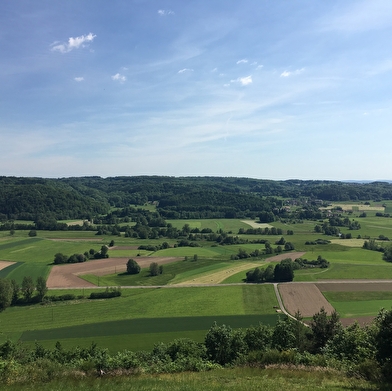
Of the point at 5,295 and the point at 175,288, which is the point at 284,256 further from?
the point at 5,295

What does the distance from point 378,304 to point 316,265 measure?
101ft

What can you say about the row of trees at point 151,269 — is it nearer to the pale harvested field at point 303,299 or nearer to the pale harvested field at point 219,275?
the pale harvested field at point 219,275

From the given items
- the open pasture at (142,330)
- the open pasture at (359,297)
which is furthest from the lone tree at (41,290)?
the open pasture at (359,297)

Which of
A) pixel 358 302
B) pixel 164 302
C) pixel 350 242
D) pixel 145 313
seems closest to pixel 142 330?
pixel 145 313

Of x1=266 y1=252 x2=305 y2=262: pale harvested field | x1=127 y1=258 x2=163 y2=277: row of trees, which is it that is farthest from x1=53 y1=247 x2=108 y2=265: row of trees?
x1=266 y1=252 x2=305 y2=262: pale harvested field

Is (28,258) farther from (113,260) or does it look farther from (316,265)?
(316,265)

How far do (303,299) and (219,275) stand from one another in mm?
24664

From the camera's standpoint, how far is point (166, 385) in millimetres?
17734

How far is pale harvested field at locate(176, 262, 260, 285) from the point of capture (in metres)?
77.8

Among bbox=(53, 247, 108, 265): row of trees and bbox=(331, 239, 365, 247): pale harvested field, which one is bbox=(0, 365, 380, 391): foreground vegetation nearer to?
bbox=(53, 247, 108, 265): row of trees

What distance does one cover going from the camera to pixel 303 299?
64625 mm

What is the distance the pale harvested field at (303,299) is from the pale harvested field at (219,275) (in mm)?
15109

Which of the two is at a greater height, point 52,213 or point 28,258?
point 52,213

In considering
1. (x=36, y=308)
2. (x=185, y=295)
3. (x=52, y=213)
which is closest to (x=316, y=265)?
(x=185, y=295)
